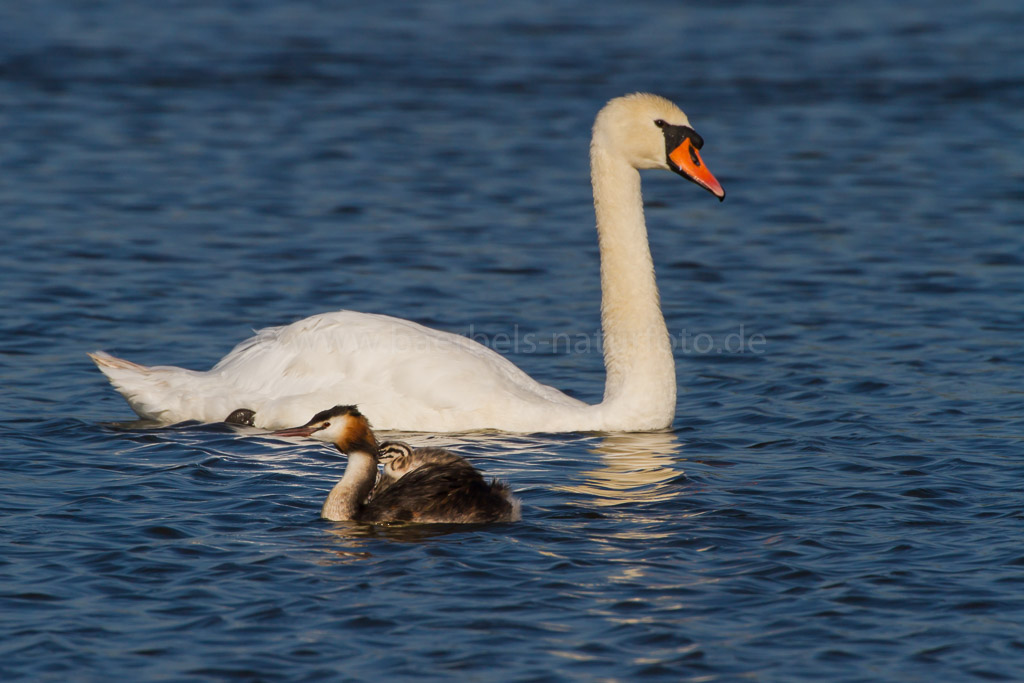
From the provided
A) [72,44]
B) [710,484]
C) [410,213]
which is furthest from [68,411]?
[72,44]

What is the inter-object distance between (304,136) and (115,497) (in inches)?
478

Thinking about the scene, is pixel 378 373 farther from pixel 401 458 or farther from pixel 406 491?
pixel 406 491

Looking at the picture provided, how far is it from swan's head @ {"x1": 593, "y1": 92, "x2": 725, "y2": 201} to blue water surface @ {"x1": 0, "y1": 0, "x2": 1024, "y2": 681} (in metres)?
1.72

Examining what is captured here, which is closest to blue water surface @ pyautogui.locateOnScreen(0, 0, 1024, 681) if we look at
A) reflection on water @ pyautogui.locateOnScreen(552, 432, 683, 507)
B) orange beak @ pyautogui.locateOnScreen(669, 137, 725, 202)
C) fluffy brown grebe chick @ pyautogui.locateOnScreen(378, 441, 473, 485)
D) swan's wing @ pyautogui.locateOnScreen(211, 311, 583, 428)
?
reflection on water @ pyautogui.locateOnScreen(552, 432, 683, 507)

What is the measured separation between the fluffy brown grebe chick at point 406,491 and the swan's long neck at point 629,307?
2125 millimetres

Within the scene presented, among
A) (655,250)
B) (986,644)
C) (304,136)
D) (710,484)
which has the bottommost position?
(986,644)

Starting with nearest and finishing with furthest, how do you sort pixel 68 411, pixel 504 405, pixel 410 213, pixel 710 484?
pixel 710 484 → pixel 504 405 → pixel 68 411 → pixel 410 213

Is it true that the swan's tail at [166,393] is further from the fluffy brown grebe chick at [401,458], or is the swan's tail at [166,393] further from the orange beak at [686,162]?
the orange beak at [686,162]

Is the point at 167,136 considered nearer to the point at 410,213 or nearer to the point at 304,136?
the point at 304,136

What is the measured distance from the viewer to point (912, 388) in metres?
10.9

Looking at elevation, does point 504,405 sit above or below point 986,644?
above

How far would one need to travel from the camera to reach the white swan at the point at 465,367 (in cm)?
950

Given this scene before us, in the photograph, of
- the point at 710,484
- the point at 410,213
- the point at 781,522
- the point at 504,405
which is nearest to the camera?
the point at 781,522

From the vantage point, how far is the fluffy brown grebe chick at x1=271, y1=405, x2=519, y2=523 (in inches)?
302
